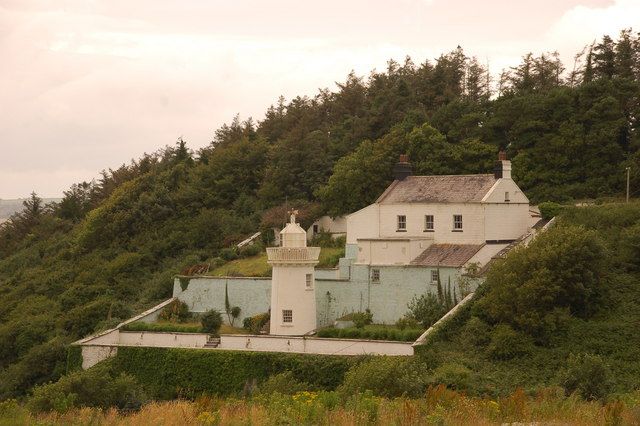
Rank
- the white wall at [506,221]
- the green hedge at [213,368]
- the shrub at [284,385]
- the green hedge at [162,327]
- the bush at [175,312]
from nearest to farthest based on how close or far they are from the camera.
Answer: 1. the shrub at [284,385]
2. the green hedge at [213,368]
3. the white wall at [506,221]
4. the green hedge at [162,327]
5. the bush at [175,312]

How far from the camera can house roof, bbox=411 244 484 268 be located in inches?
1543

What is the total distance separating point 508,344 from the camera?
3400cm

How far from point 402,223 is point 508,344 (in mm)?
10002

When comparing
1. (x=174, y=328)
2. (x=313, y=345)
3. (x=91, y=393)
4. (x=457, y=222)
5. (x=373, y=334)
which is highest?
(x=457, y=222)

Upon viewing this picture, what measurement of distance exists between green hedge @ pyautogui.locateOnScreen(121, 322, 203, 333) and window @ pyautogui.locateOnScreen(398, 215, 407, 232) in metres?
9.09

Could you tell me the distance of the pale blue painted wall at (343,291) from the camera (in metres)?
39.6

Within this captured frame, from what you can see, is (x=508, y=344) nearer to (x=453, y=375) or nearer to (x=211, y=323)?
(x=453, y=375)

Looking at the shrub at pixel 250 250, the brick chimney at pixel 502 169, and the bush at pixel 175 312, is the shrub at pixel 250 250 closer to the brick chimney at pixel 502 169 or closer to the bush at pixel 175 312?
the bush at pixel 175 312

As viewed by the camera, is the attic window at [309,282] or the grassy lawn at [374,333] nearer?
the grassy lawn at [374,333]

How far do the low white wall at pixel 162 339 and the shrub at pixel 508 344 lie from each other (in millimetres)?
11894

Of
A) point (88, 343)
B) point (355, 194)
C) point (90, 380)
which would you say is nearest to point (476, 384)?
point (90, 380)

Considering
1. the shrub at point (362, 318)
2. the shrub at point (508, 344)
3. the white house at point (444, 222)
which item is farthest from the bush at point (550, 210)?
the shrub at point (508, 344)

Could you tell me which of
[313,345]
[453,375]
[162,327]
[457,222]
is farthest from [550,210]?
[162,327]

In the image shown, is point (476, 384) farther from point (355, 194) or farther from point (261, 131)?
point (261, 131)
